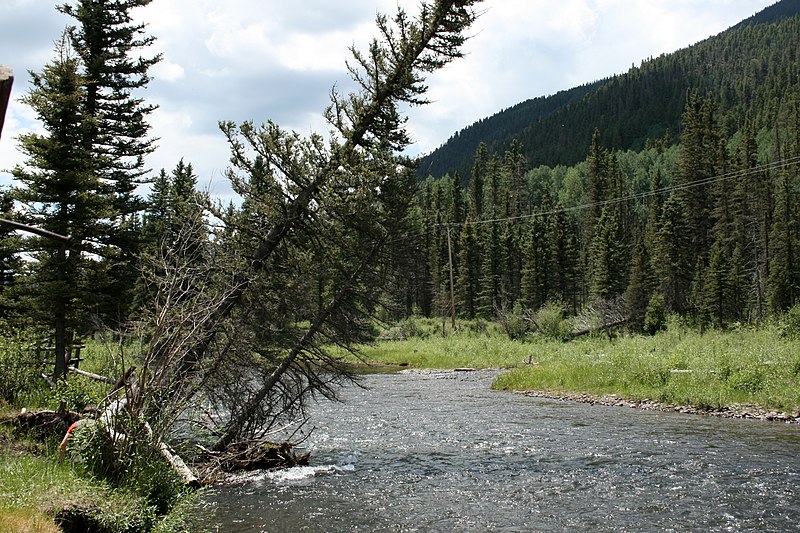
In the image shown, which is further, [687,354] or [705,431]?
[687,354]

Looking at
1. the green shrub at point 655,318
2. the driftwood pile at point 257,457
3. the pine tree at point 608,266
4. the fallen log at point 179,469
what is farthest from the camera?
the pine tree at point 608,266

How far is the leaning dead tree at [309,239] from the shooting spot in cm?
1466

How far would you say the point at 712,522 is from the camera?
9.57 m

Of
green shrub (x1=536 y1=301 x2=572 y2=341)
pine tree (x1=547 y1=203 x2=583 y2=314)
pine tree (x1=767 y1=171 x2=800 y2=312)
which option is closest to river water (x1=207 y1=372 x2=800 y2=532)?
green shrub (x1=536 y1=301 x2=572 y2=341)

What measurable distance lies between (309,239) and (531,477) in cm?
822

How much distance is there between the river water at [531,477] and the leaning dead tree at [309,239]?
7.20 feet

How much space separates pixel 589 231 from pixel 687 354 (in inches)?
2566

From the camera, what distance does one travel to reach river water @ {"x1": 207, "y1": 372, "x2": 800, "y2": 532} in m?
9.99

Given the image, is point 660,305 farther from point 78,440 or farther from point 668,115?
point 668,115

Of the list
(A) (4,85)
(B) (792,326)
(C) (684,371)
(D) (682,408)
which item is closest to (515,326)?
(B) (792,326)

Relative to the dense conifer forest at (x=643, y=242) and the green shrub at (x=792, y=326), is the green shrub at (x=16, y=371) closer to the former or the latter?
the green shrub at (x=792, y=326)

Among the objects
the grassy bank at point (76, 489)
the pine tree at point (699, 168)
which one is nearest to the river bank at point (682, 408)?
the grassy bank at point (76, 489)

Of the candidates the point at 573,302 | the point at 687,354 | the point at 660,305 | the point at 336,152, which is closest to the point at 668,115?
the point at 573,302

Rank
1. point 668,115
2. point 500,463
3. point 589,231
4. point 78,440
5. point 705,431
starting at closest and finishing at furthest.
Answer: point 78,440, point 500,463, point 705,431, point 589,231, point 668,115
